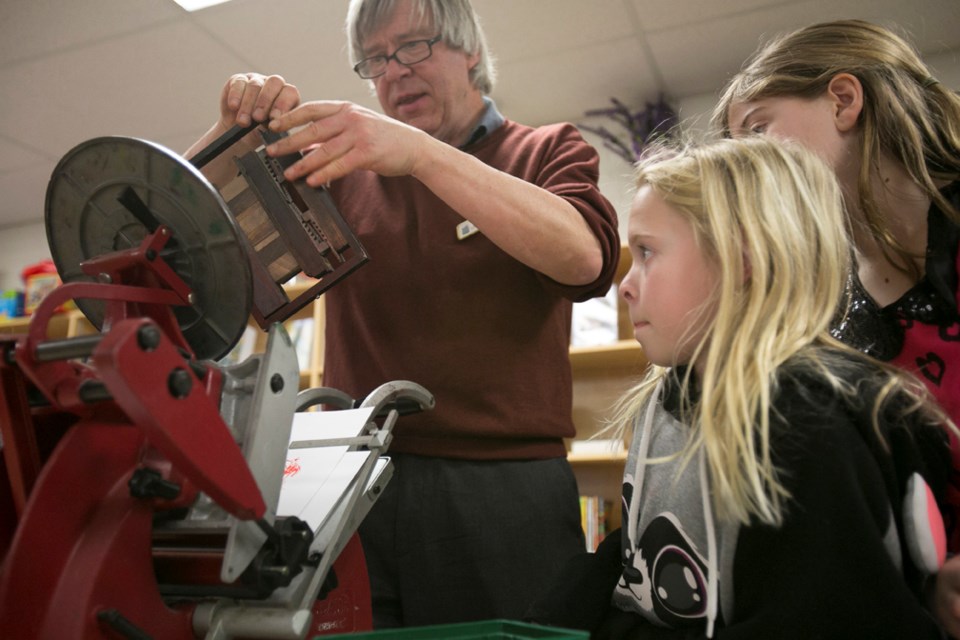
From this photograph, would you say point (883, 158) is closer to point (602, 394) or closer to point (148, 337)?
point (148, 337)

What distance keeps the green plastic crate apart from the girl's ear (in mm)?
1021

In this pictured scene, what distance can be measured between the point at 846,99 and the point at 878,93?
0.05 metres

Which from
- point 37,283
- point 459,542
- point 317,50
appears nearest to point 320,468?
point 459,542

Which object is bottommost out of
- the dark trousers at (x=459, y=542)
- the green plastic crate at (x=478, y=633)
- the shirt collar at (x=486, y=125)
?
the dark trousers at (x=459, y=542)

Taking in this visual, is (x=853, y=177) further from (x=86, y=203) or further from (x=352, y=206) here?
(x=86, y=203)

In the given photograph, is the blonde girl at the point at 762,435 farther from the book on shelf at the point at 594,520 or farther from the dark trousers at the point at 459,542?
the book on shelf at the point at 594,520

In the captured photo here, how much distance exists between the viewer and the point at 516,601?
4.19 feet

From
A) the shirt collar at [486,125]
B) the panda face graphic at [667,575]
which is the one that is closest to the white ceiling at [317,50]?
the shirt collar at [486,125]

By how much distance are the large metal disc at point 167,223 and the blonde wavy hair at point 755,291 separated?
592 millimetres

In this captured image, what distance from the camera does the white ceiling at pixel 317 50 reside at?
309 cm

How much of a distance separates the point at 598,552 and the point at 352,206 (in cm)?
85

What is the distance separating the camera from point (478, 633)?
71cm

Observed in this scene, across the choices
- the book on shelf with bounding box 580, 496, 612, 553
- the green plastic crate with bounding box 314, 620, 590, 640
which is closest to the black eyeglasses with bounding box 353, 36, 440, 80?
the green plastic crate with bounding box 314, 620, 590, 640

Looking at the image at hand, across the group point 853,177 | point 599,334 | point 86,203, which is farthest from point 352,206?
point 599,334
